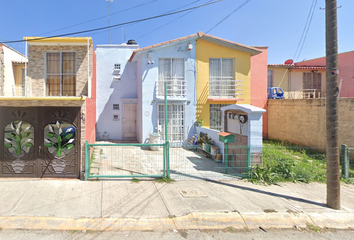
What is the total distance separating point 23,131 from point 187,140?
26.3 ft

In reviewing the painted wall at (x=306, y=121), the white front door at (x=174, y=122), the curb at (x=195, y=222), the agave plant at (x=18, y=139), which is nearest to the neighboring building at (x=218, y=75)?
the white front door at (x=174, y=122)

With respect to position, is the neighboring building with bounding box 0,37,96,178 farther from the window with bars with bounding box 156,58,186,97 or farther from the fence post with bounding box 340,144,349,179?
the fence post with bounding box 340,144,349,179

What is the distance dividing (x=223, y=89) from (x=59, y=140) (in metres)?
9.55

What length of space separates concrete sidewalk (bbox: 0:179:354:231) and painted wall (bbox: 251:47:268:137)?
955cm

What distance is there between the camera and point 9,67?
10969 mm

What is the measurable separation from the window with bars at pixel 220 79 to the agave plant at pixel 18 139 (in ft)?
31.3

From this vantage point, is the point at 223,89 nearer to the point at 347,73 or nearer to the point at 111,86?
the point at 111,86

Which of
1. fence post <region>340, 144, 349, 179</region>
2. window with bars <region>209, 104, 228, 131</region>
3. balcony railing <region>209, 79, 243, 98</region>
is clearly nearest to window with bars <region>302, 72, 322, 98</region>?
balcony railing <region>209, 79, 243, 98</region>

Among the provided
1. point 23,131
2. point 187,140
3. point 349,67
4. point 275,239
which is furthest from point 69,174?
point 349,67

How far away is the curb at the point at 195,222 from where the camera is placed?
417 cm

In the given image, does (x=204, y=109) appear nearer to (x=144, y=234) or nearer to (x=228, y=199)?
(x=228, y=199)

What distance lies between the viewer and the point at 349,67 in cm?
1781

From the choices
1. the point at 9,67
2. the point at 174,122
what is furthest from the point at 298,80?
the point at 9,67

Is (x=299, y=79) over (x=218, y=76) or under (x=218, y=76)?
over
